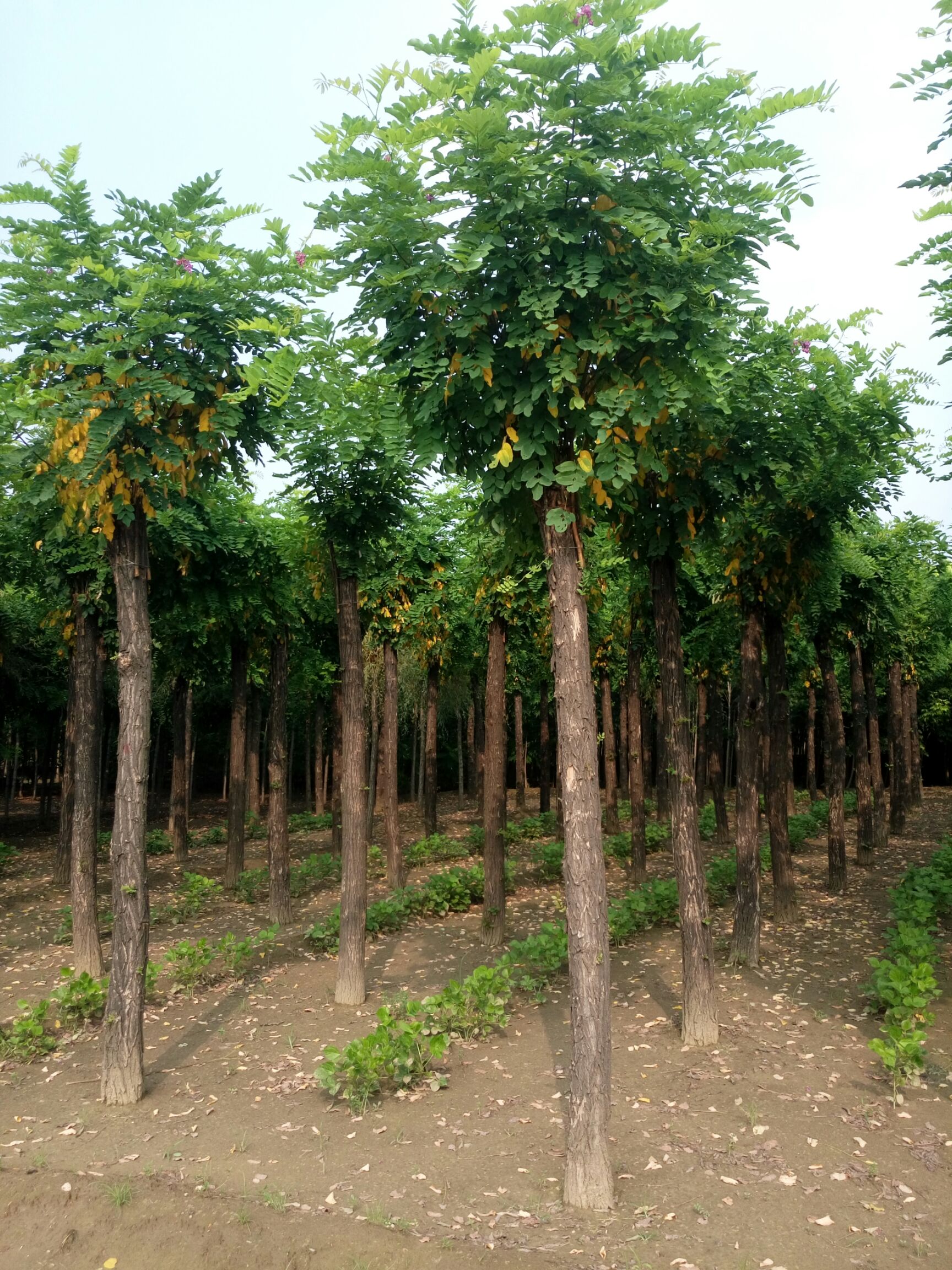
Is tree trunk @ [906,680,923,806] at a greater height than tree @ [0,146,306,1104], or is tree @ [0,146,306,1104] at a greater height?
tree @ [0,146,306,1104]

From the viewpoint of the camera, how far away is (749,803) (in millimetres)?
9172

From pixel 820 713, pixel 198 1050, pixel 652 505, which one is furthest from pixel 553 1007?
pixel 820 713

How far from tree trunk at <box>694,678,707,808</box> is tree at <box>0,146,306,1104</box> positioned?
43.4ft

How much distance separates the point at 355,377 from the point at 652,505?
112 inches

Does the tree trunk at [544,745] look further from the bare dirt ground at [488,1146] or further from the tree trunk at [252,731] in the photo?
the bare dirt ground at [488,1146]

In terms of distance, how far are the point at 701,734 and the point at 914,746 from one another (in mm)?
8824

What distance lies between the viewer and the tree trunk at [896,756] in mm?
20469

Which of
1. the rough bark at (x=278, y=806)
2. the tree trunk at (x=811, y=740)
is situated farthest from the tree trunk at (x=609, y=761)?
the rough bark at (x=278, y=806)

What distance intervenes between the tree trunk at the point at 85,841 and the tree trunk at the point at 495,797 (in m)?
4.49

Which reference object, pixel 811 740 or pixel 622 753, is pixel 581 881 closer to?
pixel 811 740

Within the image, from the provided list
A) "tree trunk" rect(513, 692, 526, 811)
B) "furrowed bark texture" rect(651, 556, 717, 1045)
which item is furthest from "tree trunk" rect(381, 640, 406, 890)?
"tree trunk" rect(513, 692, 526, 811)

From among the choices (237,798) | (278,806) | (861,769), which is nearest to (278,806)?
(278,806)

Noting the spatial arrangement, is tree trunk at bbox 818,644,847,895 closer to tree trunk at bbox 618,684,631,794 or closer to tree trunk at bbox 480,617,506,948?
tree trunk at bbox 480,617,506,948

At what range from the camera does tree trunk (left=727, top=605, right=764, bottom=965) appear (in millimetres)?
9125
